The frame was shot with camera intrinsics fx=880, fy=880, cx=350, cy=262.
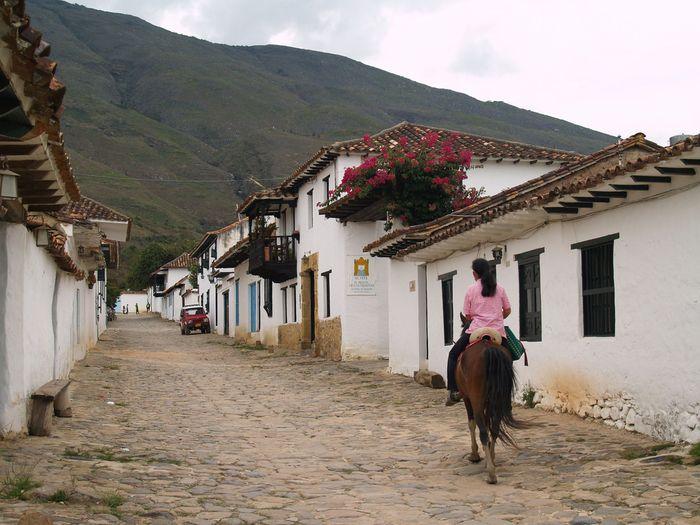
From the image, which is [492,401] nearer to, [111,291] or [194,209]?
[111,291]

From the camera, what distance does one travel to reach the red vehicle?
47219 millimetres

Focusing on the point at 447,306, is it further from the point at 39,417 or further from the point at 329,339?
the point at 329,339

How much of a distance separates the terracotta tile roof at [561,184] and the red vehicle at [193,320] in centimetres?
2982

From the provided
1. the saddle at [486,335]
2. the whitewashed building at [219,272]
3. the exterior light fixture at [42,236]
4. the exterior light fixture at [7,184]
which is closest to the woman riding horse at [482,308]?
the saddle at [486,335]

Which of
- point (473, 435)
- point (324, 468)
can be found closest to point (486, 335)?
point (473, 435)

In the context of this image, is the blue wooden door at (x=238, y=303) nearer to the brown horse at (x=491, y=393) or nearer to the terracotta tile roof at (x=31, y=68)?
the brown horse at (x=491, y=393)

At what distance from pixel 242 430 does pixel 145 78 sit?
189715mm

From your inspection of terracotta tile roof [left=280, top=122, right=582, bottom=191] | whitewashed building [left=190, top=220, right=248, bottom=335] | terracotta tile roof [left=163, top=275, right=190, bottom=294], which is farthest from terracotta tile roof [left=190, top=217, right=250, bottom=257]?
terracotta tile roof [left=280, top=122, right=582, bottom=191]

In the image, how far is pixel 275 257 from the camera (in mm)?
30719

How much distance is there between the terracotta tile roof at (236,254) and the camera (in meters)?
36.0

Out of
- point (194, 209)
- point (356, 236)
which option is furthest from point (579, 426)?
point (194, 209)

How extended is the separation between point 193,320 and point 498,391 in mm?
40538

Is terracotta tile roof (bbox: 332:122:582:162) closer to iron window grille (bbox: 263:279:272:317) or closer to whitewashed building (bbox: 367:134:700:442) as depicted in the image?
whitewashed building (bbox: 367:134:700:442)

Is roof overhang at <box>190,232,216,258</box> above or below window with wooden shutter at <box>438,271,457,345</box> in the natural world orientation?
above
